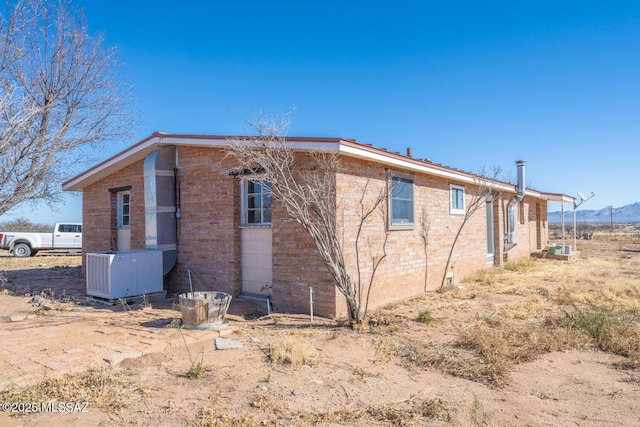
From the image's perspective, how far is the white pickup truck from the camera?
2230cm

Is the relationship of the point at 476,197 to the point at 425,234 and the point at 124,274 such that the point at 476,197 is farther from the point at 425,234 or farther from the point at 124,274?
the point at 124,274

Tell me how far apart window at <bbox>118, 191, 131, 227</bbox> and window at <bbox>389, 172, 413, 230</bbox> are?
7.36m

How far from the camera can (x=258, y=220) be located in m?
9.01

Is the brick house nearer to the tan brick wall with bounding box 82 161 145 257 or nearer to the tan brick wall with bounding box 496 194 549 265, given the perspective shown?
the tan brick wall with bounding box 82 161 145 257

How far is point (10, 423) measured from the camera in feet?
12.2

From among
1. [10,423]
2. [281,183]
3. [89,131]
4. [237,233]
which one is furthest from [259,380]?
[89,131]

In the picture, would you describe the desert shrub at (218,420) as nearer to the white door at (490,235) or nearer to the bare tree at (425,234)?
the bare tree at (425,234)

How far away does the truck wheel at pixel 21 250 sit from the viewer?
22.2m

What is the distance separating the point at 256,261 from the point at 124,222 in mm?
5322

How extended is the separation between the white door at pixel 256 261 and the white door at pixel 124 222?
179 inches

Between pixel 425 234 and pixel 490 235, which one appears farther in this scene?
pixel 490 235

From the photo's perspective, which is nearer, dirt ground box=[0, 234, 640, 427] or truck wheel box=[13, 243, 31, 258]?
dirt ground box=[0, 234, 640, 427]

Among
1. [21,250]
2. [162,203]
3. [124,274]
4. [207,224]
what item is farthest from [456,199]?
[21,250]

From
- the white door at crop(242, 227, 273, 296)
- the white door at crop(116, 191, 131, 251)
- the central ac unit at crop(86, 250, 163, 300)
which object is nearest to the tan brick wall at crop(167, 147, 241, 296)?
the white door at crop(242, 227, 273, 296)
